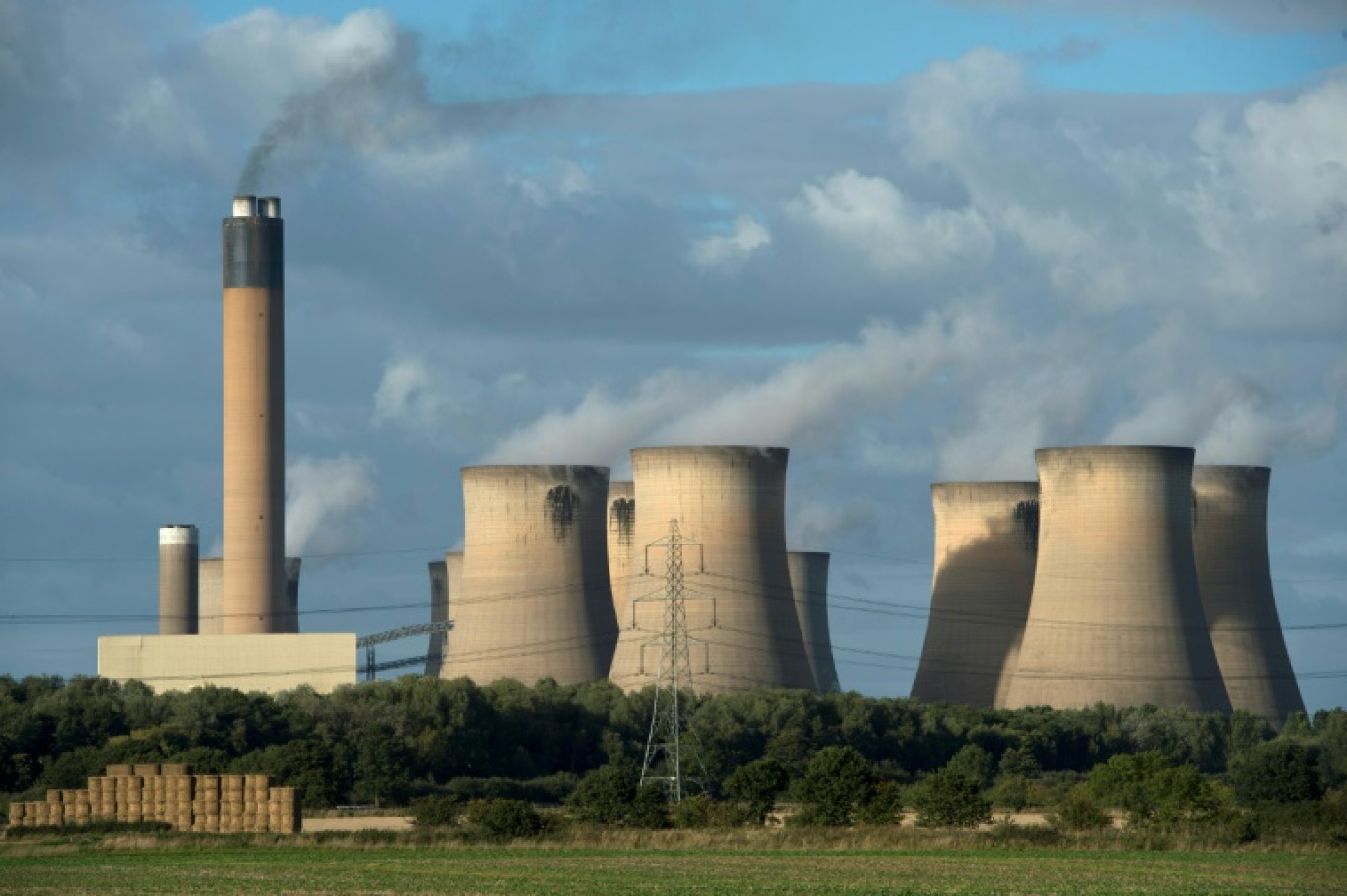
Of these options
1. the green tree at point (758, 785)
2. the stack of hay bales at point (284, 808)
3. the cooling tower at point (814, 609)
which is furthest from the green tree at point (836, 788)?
the cooling tower at point (814, 609)

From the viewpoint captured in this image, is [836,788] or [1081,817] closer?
[1081,817]

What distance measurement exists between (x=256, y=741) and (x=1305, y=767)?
1689cm

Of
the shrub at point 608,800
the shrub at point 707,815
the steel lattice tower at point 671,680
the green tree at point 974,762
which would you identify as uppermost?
the steel lattice tower at point 671,680

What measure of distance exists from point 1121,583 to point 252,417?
16.3 meters

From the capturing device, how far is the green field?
1961 centimetres

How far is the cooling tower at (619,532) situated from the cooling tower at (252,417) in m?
8.12

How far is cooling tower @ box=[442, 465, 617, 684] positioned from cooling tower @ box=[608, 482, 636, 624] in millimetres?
3366

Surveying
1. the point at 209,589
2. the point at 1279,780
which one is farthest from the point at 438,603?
the point at 1279,780

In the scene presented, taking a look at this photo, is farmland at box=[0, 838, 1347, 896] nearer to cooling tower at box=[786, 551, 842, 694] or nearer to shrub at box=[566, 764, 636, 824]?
shrub at box=[566, 764, 636, 824]

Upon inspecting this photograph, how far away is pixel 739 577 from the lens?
4522cm

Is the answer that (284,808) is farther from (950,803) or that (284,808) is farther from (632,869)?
(632,869)

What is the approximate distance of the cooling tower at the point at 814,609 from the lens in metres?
58.3

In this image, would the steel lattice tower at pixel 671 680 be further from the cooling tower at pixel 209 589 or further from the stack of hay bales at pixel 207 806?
the cooling tower at pixel 209 589

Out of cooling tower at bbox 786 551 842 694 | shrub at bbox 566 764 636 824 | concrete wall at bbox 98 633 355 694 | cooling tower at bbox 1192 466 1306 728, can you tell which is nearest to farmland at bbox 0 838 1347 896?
shrub at bbox 566 764 636 824
